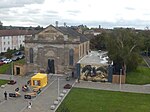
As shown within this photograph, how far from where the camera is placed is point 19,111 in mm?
28188

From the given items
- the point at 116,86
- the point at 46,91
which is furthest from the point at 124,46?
the point at 46,91

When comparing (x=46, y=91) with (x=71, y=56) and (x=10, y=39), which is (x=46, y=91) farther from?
(x=10, y=39)

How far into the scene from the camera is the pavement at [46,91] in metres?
29.6

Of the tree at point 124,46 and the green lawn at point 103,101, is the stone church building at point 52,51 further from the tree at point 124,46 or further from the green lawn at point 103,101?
the green lawn at point 103,101

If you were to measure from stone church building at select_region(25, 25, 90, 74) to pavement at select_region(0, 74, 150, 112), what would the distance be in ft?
9.65

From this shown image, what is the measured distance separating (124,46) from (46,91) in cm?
1739

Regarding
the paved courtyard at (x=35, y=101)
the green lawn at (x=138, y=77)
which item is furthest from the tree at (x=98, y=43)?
the paved courtyard at (x=35, y=101)

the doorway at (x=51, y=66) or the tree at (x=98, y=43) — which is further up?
the tree at (x=98, y=43)

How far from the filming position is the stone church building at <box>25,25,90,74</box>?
158ft

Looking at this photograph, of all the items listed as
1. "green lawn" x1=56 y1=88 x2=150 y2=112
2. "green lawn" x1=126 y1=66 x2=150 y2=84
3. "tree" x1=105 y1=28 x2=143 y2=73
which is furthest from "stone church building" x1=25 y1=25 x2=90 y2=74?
"green lawn" x1=56 y1=88 x2=150 y2=112

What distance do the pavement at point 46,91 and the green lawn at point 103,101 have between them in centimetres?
210

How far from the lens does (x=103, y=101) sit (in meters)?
32.3

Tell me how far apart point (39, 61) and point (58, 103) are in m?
20.0

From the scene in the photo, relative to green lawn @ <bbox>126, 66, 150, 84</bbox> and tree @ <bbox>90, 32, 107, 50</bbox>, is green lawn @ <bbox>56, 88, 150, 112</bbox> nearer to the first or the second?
green lawn @ <bbox>126, 66, 150, 84</bbox>
